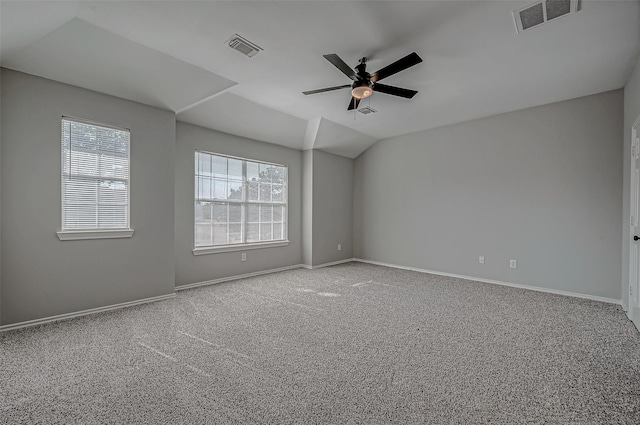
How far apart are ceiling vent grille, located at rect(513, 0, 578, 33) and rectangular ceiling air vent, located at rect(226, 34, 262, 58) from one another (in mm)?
2287

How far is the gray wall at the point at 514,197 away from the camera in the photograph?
150 inches

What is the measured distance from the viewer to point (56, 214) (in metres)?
2.99

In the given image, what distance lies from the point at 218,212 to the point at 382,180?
11.3ft

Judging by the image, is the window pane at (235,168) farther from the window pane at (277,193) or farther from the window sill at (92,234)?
the window sill at (92,234)

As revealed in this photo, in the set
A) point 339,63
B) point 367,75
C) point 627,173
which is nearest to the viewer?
point 339,63

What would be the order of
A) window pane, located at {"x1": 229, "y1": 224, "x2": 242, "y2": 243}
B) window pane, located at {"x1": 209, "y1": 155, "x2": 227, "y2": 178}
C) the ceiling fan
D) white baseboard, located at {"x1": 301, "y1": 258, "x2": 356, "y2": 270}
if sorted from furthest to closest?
white baseboard, located at {"x1": 301, "y1": 258, "x2": 356, "y2": 270}, window pane, located at {"x1": 229, "y1": 224, "x2": 242, "y2": 243}, window pane, located at {"x1": 209, "y1": 155, "x2": 227, "y2": 178}, the ceiling fan

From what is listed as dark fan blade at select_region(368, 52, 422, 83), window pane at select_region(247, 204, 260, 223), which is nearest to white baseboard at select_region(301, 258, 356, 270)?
window pane at select_region(247, 204, 260, 223)

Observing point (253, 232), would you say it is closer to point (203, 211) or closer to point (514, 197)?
point (203, 211)

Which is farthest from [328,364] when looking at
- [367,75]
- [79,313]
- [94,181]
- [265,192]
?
[265,192]

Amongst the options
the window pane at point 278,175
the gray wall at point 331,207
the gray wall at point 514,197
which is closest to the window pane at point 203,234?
the window pane at point 278,175

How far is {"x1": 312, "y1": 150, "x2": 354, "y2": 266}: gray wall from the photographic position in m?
5.92

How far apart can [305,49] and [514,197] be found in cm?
388

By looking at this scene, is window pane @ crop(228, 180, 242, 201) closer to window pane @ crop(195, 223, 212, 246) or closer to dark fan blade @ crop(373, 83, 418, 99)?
window pane @ crop(195, 223, 212, 246)

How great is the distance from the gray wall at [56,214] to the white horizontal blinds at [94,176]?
9 centimetres
